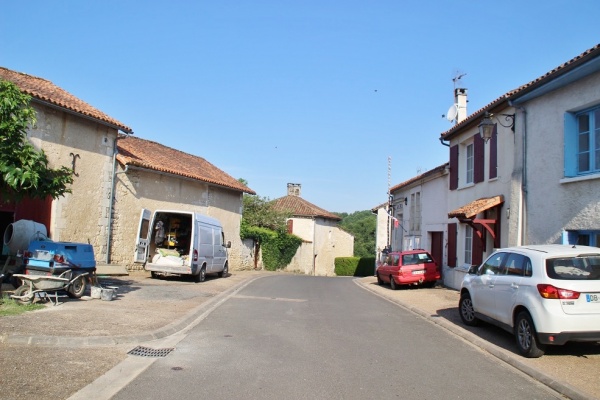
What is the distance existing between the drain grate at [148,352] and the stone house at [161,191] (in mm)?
12712

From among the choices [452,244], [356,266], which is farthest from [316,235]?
[452,244]

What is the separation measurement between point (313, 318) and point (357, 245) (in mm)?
63021

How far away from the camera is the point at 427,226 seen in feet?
74.8

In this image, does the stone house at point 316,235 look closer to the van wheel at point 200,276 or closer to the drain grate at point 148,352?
the van wheel at point 200,276

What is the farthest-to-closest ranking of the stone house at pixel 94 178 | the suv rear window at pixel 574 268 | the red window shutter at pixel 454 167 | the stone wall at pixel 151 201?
the stone wall at pixel 151 201, the red window shutter at pixel 454 167, the stone house at pixel 94 178, the suv rear window at pixel 574 268

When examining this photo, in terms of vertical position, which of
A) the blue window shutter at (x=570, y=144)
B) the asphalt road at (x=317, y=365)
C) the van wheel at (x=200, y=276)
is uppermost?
the blue window shutter at (x=570, y=144)

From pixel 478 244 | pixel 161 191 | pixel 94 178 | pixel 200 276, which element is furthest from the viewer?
pixel 161 191

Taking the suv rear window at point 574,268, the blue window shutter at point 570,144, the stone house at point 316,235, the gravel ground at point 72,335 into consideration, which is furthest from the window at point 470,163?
the stone house at point 316,235

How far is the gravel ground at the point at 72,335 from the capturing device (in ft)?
16.8

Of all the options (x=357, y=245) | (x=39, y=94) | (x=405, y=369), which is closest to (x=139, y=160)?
(x=39, y=94)

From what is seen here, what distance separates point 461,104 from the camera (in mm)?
21359

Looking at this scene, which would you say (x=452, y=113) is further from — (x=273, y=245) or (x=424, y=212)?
(x=273, y=245)

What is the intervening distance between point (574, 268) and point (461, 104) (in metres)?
15.4

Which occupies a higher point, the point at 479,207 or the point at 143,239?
the point at 479,207
